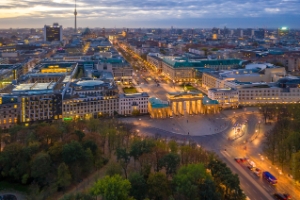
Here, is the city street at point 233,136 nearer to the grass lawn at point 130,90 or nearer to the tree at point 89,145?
the tree at point 89,145

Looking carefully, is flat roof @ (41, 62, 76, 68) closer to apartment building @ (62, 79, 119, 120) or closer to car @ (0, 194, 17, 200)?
apartment building @ (62, 79, 119, 120)

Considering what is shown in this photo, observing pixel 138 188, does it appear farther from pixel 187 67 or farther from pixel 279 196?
pixel 187 67

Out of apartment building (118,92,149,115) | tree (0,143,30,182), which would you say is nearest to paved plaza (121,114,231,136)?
apartment building (118,92,149,115)

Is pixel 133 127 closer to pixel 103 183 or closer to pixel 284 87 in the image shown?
→ pixel 103 183

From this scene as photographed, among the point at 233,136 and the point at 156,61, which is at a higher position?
the point at 156,61

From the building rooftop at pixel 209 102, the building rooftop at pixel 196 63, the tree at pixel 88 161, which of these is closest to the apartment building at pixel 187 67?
the building rooftop at pixel 196 63

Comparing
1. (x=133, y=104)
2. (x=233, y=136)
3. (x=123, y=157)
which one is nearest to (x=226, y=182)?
(x=123, y=157)
